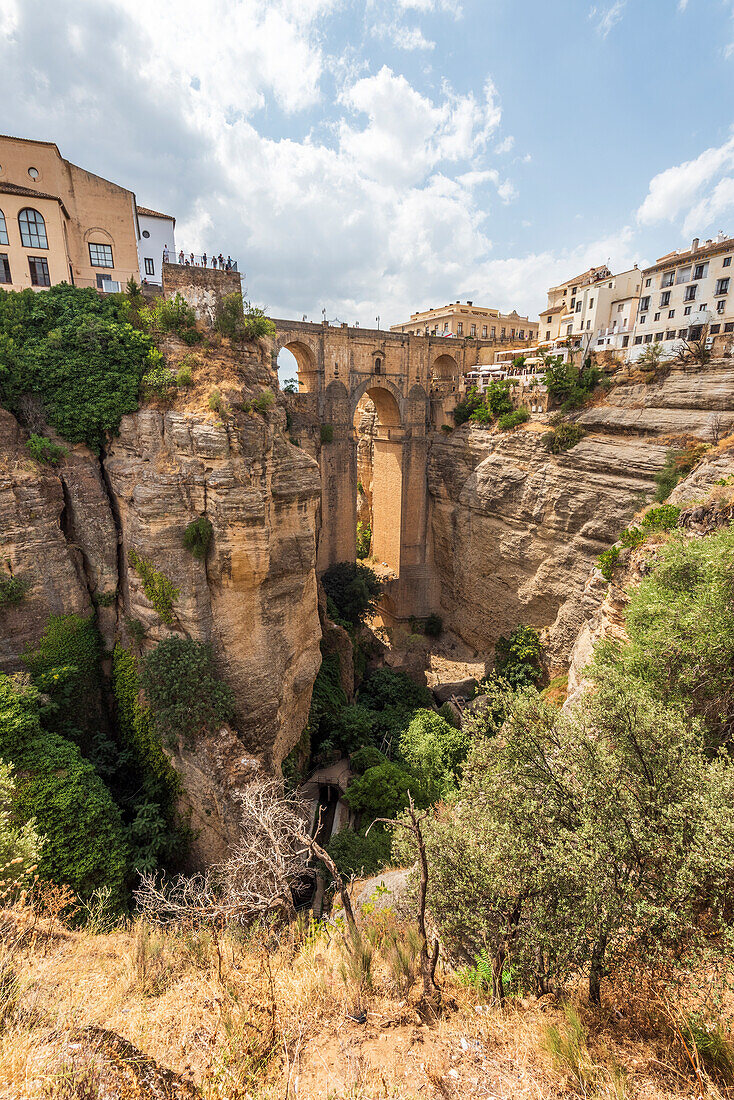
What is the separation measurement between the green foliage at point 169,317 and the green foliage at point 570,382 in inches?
704

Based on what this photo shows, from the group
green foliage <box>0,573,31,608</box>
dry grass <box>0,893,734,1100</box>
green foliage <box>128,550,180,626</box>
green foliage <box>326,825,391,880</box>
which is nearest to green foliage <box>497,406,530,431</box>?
green foliage <box>128,550,180,626</box>

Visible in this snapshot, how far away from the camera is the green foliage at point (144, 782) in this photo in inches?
443

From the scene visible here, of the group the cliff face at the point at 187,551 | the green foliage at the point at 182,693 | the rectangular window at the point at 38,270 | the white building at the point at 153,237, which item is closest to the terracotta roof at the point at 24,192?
the rectangular window at the point at 38,270

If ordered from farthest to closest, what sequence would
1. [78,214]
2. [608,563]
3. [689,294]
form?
1. [689,294]
2. [78,214]
3. [608,563]

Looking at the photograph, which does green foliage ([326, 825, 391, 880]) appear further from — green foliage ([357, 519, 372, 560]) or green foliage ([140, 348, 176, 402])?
green foliage ([357, 519, 372, 560])

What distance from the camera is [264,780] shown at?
11.9 meters

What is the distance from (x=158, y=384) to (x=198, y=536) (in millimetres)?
4347

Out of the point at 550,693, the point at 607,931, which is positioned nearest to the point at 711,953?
the point at 607,931

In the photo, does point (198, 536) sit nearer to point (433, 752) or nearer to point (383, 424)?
point (433, 752)

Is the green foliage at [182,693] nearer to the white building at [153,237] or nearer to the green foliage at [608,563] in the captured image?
the green foliage at [608,563]

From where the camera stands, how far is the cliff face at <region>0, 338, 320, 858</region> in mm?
12164

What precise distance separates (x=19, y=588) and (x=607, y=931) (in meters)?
13.8

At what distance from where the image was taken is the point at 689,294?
99.9ft

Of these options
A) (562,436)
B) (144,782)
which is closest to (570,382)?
(562,436)
